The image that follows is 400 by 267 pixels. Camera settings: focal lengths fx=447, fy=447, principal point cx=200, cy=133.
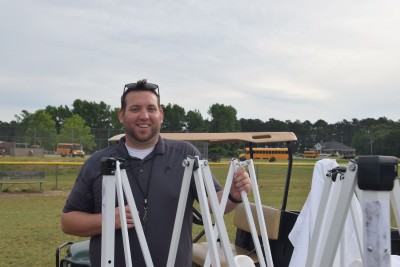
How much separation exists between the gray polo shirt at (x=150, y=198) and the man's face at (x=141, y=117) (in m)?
0.13

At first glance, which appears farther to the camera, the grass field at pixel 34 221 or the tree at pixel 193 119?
the tree at pixel 193 119

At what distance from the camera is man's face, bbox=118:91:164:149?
8.50 ft

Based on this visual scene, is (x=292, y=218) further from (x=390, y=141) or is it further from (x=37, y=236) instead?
(x=390, y=141)

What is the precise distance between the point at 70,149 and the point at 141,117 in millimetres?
29712

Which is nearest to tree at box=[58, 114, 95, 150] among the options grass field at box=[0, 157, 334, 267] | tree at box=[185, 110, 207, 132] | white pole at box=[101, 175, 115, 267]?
grass field at box=[0, 157, 334, 267]

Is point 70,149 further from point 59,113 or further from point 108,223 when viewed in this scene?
point 59,113

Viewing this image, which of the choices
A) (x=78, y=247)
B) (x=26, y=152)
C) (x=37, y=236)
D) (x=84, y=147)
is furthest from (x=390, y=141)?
(x=78, y=247)

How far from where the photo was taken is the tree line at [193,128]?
27.8 m

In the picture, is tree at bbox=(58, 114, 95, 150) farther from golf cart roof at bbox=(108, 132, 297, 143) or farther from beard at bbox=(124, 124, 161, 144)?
beard at bbox=(124, 124, 161, 144)

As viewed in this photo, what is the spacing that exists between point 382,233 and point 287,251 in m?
3.50

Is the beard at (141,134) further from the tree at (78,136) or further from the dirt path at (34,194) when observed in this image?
the tree at (78,136)

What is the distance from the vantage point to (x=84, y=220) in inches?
99.3

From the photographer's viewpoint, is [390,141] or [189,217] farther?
[390,141]

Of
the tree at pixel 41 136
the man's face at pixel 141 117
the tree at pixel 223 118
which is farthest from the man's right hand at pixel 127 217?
the tree at pixel 223 118
